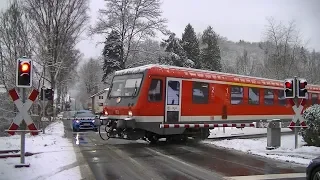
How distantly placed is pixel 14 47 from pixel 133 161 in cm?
2465

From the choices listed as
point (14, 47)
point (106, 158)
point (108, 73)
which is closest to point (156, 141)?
point (106, 158)

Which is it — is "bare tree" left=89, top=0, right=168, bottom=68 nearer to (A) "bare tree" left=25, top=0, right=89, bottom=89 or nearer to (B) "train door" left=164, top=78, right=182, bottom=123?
(A) "bare tree" left=25, top=0, right=89, bottom=89

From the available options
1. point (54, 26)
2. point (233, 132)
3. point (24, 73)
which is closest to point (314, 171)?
point (24, 73)

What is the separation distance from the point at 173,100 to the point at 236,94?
14.8 ft

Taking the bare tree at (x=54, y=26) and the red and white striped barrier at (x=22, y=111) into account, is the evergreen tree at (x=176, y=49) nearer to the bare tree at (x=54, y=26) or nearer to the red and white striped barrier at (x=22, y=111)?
the bare tree at (x=54, y=26)

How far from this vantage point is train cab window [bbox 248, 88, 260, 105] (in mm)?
20284

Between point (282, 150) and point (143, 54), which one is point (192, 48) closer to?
Result: point (143, 54)

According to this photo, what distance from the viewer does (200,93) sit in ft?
57.4

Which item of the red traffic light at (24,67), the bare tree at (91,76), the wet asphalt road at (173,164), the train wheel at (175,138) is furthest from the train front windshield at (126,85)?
the bare tree at (91,76)

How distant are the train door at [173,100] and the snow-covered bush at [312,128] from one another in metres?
5.09

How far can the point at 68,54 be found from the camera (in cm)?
4438

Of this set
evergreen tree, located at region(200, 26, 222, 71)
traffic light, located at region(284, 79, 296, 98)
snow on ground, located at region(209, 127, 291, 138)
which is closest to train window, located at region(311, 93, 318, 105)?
snow on ground, located at region(209, 127, 291, 138)

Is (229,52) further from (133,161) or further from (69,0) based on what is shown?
(133,161)

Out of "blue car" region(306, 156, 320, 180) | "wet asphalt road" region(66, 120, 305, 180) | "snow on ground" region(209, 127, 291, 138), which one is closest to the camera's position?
"blue car" region(306, 156, 320, 180)
